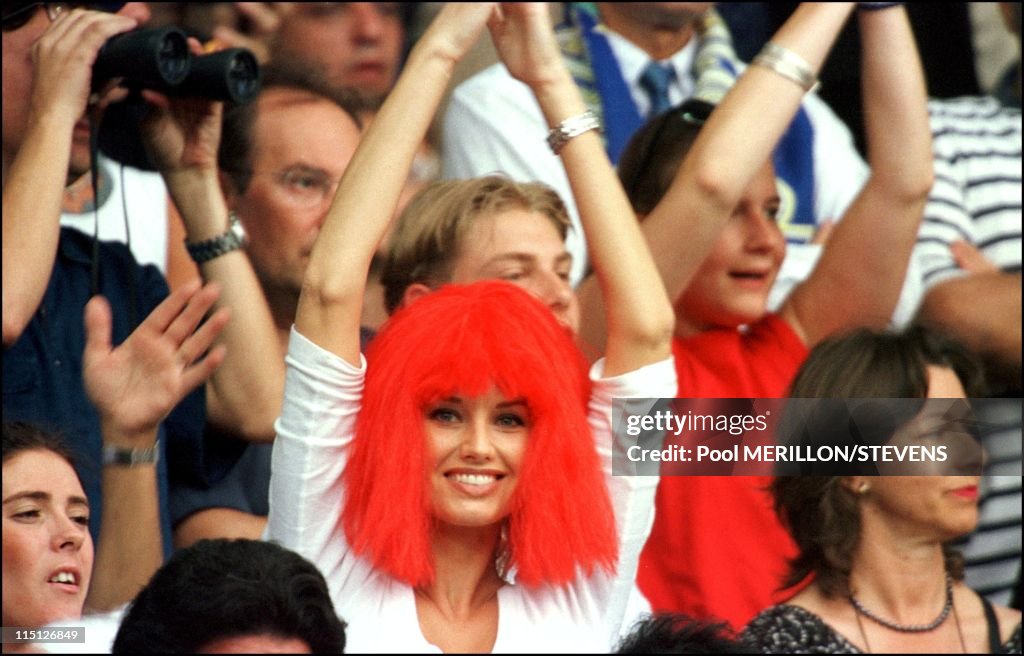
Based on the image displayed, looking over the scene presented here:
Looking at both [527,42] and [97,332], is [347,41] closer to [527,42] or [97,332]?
[527,42]

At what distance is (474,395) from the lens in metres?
2.22

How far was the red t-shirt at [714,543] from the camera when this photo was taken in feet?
8.67

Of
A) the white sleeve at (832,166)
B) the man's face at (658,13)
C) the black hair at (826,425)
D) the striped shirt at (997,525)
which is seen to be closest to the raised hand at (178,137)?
the black hair at (826,425)

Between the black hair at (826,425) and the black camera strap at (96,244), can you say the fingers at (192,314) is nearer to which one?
the black camera strap at (96,244)

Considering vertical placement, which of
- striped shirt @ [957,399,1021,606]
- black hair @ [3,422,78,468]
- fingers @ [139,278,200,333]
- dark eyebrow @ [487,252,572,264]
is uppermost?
dark eyebrow @ [487,252,572,264]

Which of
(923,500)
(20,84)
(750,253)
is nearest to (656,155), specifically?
(750,253)

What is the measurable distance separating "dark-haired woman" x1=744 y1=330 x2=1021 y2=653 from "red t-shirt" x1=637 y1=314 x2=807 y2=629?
7 cm

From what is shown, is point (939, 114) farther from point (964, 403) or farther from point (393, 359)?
point (393, 359)

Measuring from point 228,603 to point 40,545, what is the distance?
1.78 ft

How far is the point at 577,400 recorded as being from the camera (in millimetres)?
2301

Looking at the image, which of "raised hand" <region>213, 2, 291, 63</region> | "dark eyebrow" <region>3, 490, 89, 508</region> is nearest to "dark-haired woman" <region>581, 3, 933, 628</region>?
"raised hand" <region>213, 2, 291, 63</region>

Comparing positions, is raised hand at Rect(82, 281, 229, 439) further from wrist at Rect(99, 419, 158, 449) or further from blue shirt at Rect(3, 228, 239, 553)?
blue shirt at Rect(3, 228, 239, 553)

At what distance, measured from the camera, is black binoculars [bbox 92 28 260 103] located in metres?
2.45

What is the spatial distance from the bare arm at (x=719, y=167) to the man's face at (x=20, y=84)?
921 millimetres
